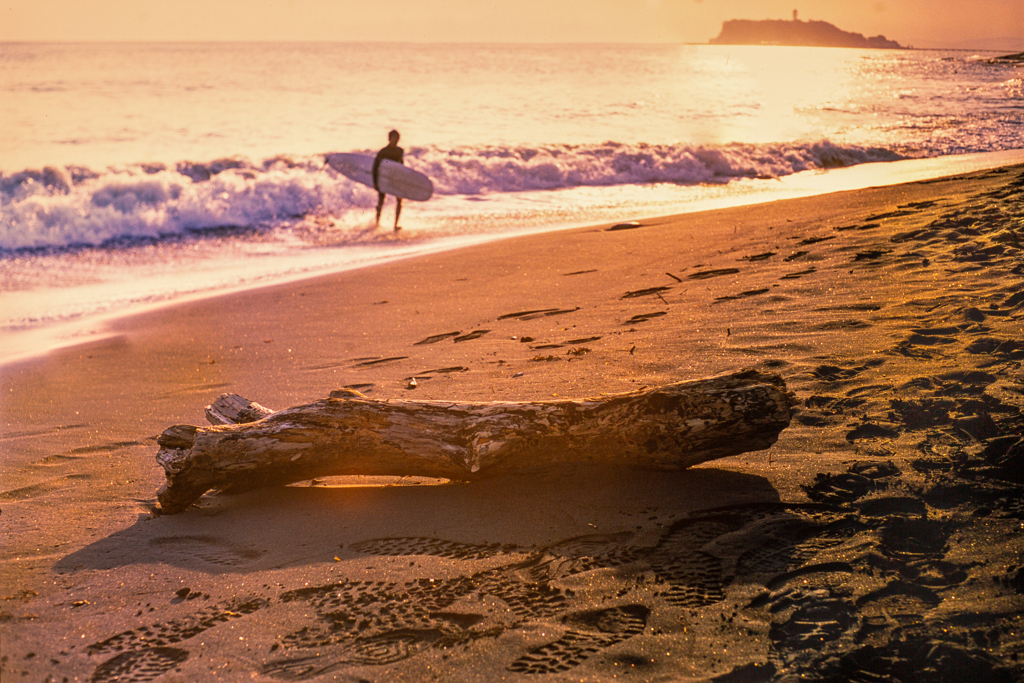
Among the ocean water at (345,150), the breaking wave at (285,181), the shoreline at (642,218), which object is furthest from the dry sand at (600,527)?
the breaking wave at (285,181)

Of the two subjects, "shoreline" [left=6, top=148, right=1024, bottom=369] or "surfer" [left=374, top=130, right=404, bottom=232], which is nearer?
"shoreline" [left=6, top=148, right=1024, bottom=369]

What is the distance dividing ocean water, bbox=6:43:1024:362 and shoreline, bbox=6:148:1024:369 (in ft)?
0.23

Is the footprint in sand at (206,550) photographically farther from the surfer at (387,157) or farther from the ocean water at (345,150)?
the surfer at (387,157)

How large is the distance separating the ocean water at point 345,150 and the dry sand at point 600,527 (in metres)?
4.09

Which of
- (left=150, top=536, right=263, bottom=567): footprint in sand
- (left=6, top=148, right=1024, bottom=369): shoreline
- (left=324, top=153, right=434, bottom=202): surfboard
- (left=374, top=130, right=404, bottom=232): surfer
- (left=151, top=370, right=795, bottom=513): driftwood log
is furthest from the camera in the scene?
(left=324, top=153, right=434, bottom=202): surfboard

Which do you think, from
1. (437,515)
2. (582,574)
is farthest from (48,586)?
(582,574)

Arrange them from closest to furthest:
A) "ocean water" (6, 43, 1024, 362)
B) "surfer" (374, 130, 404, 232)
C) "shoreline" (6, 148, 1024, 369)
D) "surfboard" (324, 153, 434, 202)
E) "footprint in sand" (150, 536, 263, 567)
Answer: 1. "footprint in sand" (150, 536, 263, 567)
2. "shoreline" (6, 148, 1024, 369)
3. "ocean water" (6, 43, 1024, 362)
4. "surfer" (374, 130, 404, 232)
5. "surfboard" (324, 153, 434, 202)

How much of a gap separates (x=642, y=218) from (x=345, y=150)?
13.1 meters

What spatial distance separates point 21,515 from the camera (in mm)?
3170

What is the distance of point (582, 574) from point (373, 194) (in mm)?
14660

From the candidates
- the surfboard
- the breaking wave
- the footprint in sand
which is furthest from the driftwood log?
the breaking wave

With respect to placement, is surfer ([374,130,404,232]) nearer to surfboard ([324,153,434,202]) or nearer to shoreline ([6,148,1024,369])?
surfboard ([324,153,434,202])

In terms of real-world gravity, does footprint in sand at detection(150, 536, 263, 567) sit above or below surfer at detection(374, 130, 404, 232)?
below

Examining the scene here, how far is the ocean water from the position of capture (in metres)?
10.5
